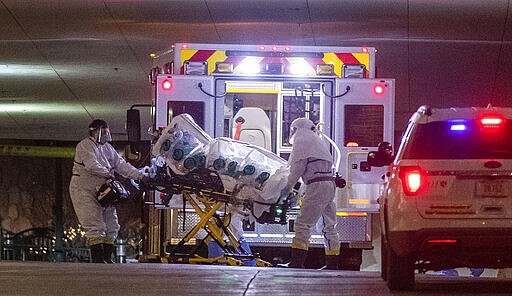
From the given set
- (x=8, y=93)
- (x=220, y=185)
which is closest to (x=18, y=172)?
(x=8, y=93)

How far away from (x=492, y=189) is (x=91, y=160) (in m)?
6.39

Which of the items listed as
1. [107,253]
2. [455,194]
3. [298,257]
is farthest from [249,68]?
[455,194]

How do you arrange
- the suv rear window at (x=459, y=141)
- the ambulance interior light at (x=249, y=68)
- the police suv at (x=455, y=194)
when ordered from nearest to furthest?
the police suv at (x=455, y=194) → the suv rear window at (x=459, y=141) → the ambulance interior light at (x=249, y=68)

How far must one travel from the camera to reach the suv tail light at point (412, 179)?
32.0ft

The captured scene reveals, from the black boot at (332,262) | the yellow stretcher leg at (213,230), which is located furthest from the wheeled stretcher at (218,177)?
the black boot at (332,262)

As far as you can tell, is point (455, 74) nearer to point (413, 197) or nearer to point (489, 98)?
point (489, 98)

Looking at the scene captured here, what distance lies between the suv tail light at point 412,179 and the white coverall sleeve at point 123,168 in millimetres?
5512

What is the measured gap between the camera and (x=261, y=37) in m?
19.4

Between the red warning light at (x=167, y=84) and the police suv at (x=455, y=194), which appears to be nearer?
the police suv at (x=455, y=194)

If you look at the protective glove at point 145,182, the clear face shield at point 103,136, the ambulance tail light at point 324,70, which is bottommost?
the protective glove at point 145,182

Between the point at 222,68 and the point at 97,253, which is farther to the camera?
the point at 97,253

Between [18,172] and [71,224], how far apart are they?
1.81 metres

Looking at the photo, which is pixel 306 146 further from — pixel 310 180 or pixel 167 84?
pixel 167 84

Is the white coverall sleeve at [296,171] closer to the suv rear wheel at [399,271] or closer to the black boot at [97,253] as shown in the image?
the black boot at [97,253]
